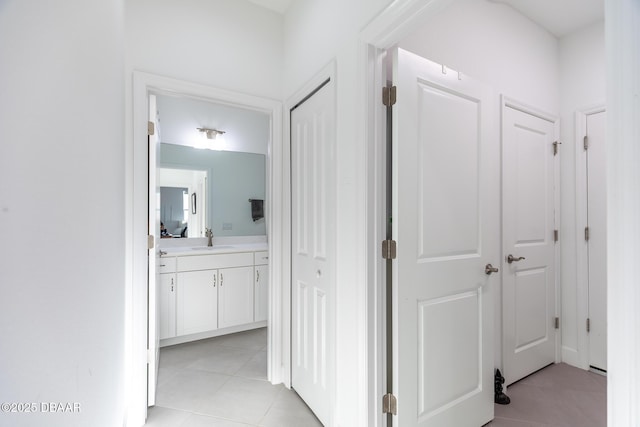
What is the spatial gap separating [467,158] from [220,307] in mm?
2605

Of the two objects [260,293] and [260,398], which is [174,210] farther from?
[260,398]

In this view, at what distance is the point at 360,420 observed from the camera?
126cm

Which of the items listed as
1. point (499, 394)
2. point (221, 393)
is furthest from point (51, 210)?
point (499, 394)

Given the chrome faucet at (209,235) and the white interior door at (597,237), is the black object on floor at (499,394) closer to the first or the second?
the white interior door at (597,237)

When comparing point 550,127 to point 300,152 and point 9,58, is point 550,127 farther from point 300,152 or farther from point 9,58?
point 9,58

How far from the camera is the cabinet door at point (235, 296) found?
9.52ft

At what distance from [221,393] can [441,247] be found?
5.84ft

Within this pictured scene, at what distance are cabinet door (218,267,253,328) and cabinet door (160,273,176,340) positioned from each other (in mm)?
423

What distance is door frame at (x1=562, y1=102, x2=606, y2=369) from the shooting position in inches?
90.7

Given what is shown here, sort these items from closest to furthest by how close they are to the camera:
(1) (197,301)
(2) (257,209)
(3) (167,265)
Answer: (3) (167,265) < (1) (197,301) < (2) (257,209)

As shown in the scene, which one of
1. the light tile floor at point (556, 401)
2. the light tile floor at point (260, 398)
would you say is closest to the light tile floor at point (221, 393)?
the light tile floor at point (260, 398)

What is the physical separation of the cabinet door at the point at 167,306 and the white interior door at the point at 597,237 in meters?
3.60

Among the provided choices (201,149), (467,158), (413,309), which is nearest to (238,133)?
(201,149)

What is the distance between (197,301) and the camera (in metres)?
2.77
